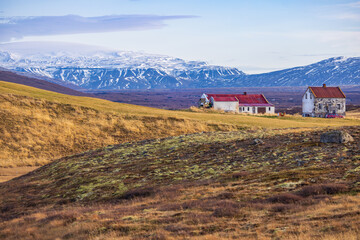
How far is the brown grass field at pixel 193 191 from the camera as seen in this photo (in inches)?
484

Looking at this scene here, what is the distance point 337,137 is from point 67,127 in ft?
115

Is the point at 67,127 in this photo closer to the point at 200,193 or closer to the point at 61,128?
the point at 61,128

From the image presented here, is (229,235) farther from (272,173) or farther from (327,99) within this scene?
(327,99)

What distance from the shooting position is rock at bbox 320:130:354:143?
2347 centimetres

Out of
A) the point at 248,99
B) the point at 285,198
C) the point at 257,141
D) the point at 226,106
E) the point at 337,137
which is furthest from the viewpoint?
the point at 248,99

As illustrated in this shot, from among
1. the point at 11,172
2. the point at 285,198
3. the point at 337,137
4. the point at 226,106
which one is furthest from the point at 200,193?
the point at 226,106

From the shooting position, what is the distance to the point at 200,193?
56.8ft

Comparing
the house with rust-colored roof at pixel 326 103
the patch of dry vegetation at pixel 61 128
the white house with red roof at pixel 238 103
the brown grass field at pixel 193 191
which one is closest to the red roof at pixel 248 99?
the white house with red roof at pixel 238 103

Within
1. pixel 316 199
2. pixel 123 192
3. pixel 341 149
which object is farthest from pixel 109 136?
pixel 316 199

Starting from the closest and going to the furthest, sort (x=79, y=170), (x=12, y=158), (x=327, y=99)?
1. (x=79, y=170)
2. (x=12, y=158)
3. (x=327, y=99)

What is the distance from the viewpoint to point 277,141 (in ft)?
87.8

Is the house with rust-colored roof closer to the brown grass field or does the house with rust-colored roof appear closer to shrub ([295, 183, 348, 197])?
the brown grass field

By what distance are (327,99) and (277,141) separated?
285 feet

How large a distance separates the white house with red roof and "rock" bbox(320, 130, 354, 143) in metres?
86.3
